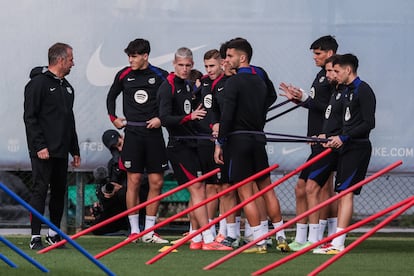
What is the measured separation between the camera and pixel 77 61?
47.9 feet

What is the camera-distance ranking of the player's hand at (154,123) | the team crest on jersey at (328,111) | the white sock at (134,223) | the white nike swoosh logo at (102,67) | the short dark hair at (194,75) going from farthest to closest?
the white nike swoosh logo at (102,67)
the short dark hair at (194,75)
the white sock at (134,223)
the player's hand at (154,123)
the team crest on jersey at (328,111)

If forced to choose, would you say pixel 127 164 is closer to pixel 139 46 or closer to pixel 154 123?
pixel 154 123

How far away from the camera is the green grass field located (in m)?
9.34

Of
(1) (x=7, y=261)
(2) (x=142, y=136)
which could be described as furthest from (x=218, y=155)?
(1) (x=7, y=261)

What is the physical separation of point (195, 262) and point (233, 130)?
1.57 meters

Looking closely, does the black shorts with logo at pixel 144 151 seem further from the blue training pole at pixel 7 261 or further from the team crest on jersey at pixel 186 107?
the blue training pole at pixel 7 261

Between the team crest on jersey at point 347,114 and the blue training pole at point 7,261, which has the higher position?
the team crest on jersey at point 347,114

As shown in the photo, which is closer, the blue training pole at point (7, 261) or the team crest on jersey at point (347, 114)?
the blue training pole at point (7, 261)

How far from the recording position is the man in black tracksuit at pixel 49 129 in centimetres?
1195

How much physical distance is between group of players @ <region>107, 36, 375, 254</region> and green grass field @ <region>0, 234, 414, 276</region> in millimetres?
425

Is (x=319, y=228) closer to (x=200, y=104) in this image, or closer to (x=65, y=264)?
(x=200, y=104)

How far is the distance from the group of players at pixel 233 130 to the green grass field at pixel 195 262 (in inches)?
16.7

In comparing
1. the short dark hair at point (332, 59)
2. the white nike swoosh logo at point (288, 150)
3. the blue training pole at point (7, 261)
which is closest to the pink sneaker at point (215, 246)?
the short dark hair at point (332, 59)

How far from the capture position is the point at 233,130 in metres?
11.5
